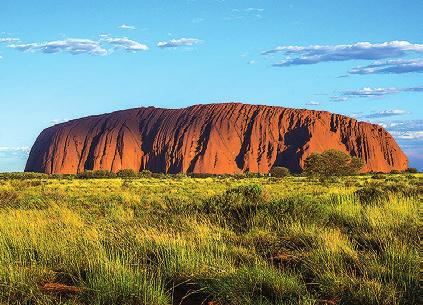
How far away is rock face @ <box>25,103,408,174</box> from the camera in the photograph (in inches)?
5157

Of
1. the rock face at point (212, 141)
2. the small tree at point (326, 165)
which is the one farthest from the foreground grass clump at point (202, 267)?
the rock face at point (212, 141)

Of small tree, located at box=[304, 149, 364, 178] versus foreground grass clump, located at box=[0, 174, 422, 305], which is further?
small tree, located at box=[304, 149, 364, 178]

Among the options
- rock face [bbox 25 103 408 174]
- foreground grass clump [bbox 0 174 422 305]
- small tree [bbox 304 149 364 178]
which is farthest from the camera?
rock face [bbox 25 103 408 174]

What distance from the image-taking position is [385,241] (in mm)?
7887

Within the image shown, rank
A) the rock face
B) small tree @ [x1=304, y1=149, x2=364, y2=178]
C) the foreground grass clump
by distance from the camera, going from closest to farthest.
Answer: the foreground grass clump
small tree @ [x1=304, y1=149, x2=364, y2=178]
the rock face

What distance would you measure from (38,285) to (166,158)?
128035 mm

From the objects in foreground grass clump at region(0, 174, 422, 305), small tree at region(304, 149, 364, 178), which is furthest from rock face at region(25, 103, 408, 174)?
foreground grass clump at region(0, 174, 422, 305)

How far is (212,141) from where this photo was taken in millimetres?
132625

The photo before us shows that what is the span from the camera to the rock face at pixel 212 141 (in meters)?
131

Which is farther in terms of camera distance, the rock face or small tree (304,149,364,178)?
the rock face

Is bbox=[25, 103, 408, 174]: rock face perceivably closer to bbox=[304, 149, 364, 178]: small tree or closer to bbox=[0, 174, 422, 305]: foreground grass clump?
bbox=[304, 149, 364, 178]: small tree

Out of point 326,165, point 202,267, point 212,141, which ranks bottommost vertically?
point 326,165

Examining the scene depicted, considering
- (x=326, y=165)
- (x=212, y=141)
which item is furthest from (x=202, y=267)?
(x=212, y=141)

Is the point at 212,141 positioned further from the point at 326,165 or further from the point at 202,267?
the point at 202,267
